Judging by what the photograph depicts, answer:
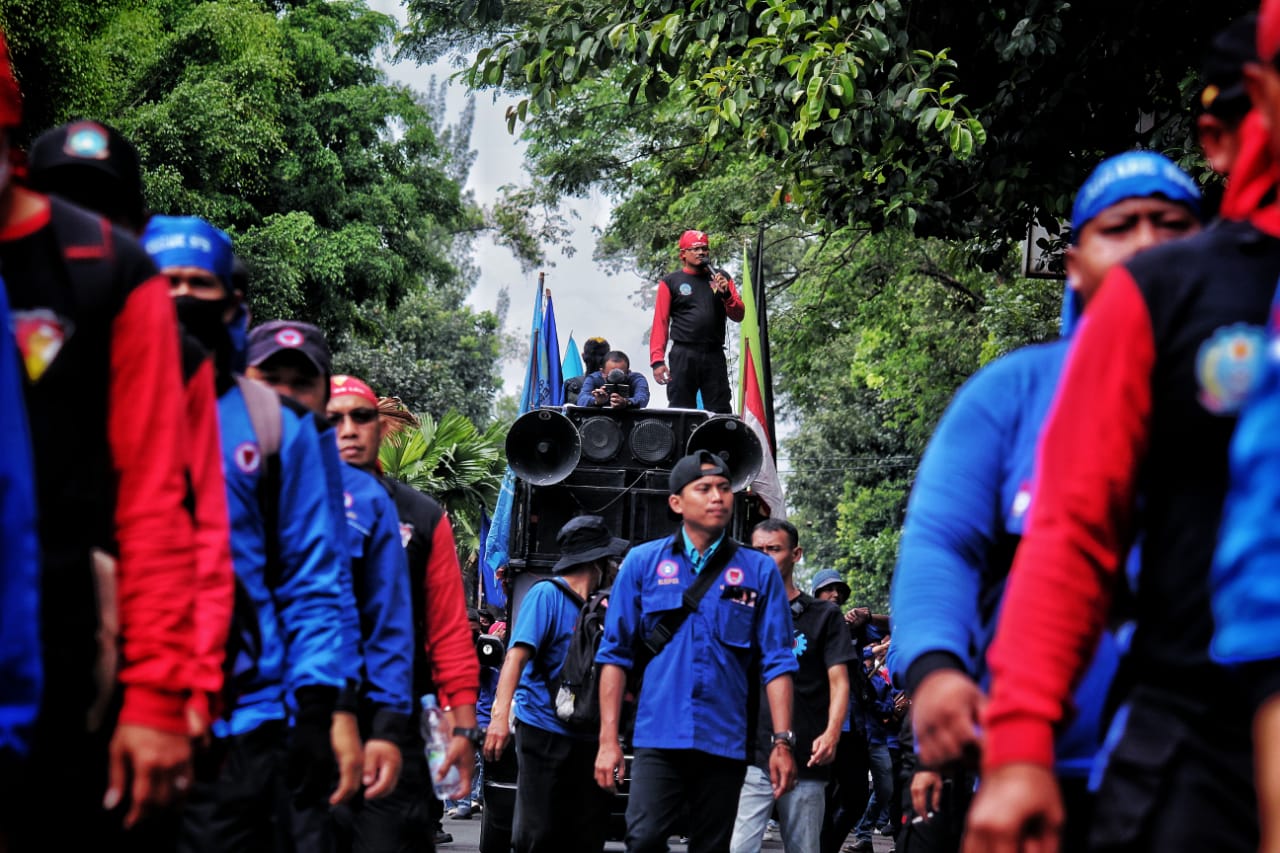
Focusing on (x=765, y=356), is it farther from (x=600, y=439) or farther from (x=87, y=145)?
(x=87, y=145)

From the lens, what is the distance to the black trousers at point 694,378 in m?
16.2

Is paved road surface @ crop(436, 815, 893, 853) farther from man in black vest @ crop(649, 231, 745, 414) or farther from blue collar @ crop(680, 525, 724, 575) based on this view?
blue collar @ crop(680, 525, 724, 575)

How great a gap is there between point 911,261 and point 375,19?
15.9 metres

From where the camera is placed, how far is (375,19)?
3641 centimetres

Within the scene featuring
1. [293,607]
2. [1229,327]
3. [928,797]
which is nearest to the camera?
[1229,327]

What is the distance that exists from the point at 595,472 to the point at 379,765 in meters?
8.51

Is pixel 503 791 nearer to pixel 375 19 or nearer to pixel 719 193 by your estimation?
pixel 719 193

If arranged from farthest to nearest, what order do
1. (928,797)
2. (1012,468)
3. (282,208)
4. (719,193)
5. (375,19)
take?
1. (375,19)
2. (282,208)
3. (719,193)
4. (928,797)
5. (1012,468)

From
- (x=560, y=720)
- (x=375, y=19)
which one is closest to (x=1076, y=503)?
(x=560, y=720)

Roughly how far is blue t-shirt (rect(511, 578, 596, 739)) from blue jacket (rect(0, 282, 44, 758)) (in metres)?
7.31

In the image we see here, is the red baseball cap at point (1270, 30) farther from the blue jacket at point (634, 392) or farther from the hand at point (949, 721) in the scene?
the blue jacket at point (634, 392)

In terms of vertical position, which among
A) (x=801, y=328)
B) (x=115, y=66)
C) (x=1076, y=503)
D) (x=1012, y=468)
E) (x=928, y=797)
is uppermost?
(x=115, y=66)

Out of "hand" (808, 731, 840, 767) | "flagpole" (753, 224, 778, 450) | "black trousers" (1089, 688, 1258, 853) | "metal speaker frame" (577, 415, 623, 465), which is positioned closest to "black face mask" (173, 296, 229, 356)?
"black trousers" (1089, 688, 1258, 853)

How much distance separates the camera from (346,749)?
527 cm
